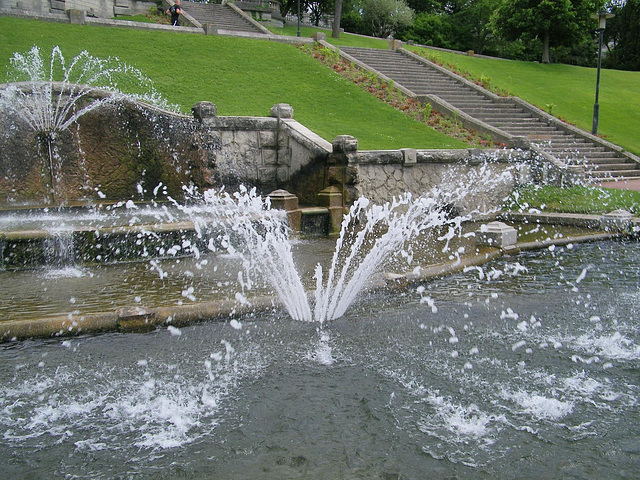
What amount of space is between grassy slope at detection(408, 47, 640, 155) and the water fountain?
16155 millimetres

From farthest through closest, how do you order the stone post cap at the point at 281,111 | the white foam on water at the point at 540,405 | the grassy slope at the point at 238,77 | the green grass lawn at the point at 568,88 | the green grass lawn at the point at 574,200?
the green grass lawn at the point at 568,88, the grassy slope at the point at 238,77, the green grass lawn at the point at 574,200, the stone post cap at the point at 281,111, the white foam on water at the point at 540,405

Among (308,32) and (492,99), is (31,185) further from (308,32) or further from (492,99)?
(308,32)

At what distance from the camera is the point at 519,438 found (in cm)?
408

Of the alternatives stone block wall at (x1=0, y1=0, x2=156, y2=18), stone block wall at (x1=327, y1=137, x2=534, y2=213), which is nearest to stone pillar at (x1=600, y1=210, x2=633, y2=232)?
stone block wall at (x1=327, y1=137, x2=534, y2=213)

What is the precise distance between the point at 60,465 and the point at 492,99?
21214 mm

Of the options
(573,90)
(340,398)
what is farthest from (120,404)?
(573,90)

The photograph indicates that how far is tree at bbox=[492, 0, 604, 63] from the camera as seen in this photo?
30750mm

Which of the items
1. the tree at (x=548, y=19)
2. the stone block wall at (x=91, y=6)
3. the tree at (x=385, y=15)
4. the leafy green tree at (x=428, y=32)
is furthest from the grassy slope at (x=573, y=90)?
the stone block wall at (x=91, y=6)

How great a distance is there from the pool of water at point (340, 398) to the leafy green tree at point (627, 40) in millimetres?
40654

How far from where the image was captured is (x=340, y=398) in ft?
14.9

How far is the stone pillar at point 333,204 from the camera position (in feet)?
36.0

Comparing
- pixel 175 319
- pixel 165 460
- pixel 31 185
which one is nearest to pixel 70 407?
pixel 165 460

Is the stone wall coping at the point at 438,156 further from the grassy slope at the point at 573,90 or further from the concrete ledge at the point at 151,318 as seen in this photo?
the grassy slope at the point at 573,90

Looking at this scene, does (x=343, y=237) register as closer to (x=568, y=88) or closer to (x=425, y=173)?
(x=425, y=173)
